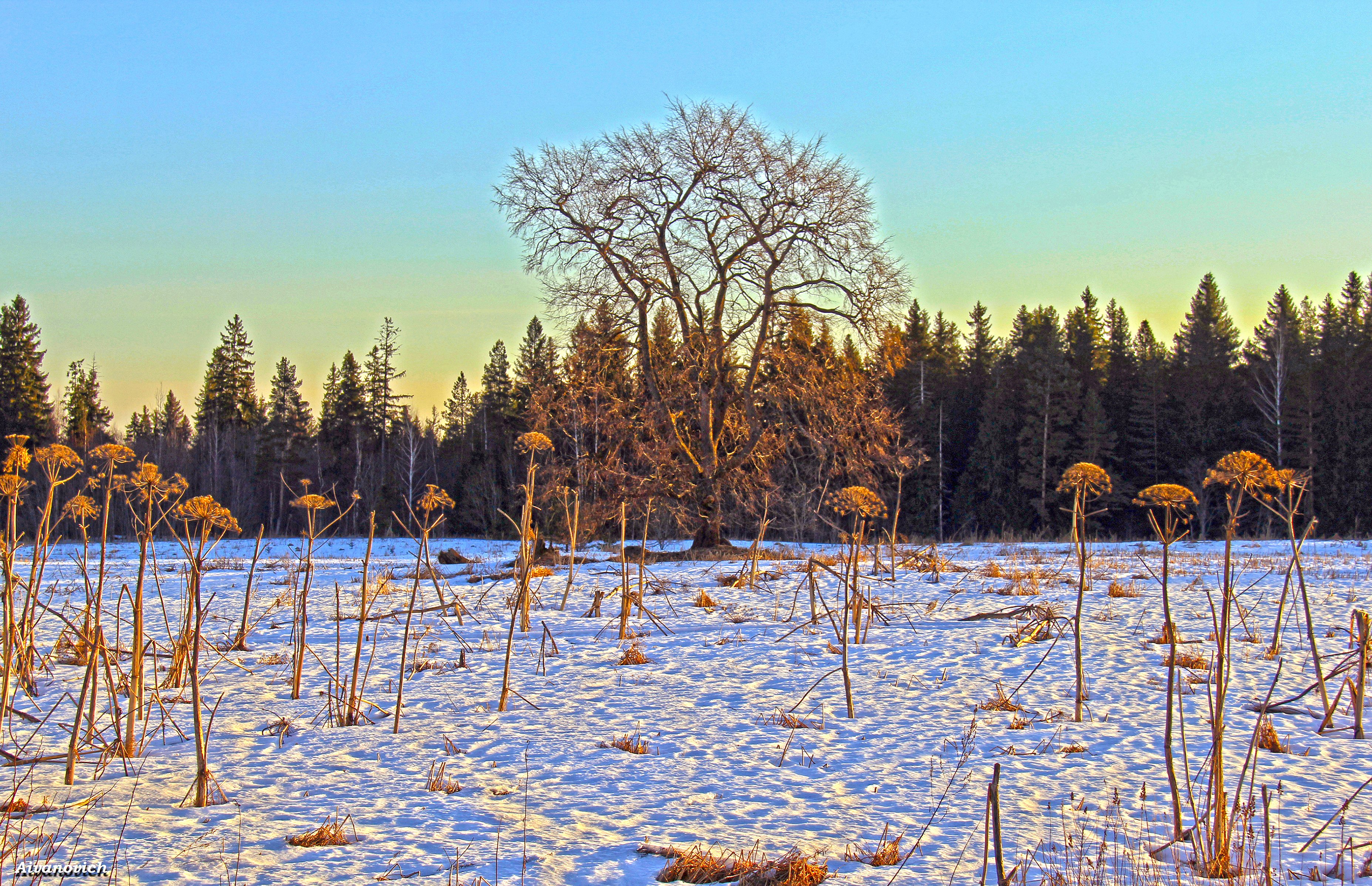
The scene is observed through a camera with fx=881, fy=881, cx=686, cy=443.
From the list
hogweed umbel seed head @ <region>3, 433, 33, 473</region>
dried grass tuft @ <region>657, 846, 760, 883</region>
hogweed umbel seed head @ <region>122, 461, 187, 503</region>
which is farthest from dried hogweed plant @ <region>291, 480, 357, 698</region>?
dried grass tuft @ <region>657, 846, 760, 883</region>

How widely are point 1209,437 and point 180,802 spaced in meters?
44.7

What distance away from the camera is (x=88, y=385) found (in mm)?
55250

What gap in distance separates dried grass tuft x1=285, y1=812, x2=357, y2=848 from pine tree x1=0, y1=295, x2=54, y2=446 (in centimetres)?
4376

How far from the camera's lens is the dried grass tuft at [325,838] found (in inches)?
122

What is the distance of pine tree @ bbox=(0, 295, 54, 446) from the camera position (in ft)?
132

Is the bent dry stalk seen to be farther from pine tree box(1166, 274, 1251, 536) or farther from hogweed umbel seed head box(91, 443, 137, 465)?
pine tree box(1166, 274, 1251, 536)

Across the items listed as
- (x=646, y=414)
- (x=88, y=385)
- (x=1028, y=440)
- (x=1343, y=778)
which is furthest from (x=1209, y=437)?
(x=88, y=385)

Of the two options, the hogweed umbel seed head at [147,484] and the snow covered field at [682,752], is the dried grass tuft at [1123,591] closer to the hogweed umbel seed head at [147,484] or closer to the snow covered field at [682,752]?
the snow covered field at [682,752]

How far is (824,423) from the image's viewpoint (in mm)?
19297

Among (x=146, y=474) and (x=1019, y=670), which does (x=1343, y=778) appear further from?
(x=146, y=474)

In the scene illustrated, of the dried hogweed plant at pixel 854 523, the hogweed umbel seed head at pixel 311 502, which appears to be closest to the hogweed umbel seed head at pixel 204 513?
the hogweed umbel seed head at pixel 311 502

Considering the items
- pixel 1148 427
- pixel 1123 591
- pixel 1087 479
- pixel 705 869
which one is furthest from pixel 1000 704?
pixel 1148 427

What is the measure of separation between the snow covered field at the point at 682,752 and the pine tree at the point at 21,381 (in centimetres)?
4110

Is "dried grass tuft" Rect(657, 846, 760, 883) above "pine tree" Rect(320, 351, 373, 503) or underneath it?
underneath
